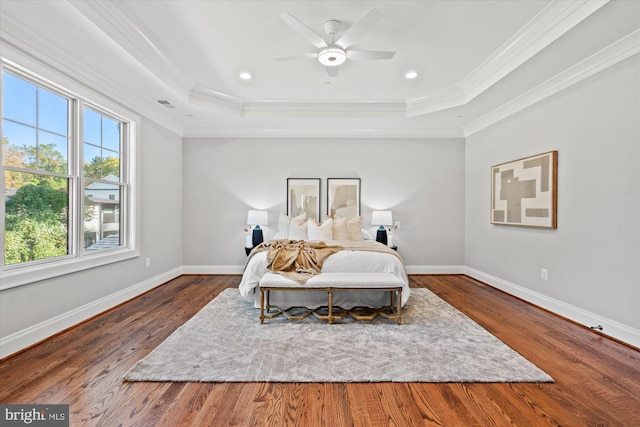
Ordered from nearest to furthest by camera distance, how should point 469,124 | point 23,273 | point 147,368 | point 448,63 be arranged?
1. point 147,368
2. point 23,273
3. point 448,63
4. point 469,124

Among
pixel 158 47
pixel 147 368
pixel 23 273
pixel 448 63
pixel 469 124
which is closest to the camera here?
pixel 147 368

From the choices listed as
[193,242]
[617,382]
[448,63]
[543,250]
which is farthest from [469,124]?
[193,242]

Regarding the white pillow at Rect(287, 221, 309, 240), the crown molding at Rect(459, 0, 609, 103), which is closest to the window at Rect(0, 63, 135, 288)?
the white pillow at Rect(287, 221, 309, 240)

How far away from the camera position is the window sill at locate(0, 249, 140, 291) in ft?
7.72

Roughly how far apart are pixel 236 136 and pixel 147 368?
4153 millimetres

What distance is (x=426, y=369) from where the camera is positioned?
2121 mm

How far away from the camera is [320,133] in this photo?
5355 mm

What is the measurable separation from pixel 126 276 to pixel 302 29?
357 cm

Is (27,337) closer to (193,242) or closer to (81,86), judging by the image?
(81,86)

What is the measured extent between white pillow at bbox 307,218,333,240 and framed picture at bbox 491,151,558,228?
2.51m

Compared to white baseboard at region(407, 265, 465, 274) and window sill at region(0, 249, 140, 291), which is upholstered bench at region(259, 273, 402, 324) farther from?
white baseboard at region(407, 265, 465, 274)

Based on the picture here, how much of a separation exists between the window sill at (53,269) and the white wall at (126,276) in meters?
0.06

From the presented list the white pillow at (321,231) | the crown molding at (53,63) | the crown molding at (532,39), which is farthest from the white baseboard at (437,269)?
the crown molding at (53,63)

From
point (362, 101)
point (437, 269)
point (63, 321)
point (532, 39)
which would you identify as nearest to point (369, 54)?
point (532, 39)
